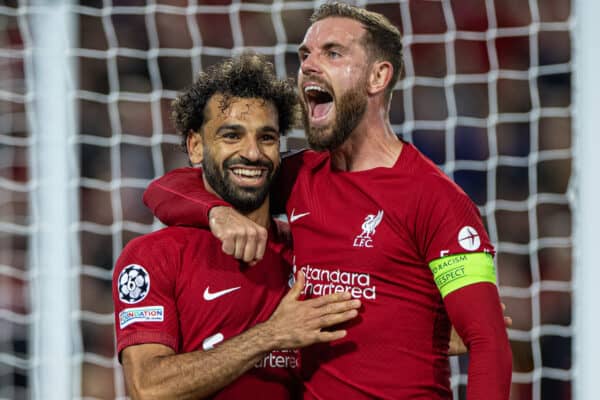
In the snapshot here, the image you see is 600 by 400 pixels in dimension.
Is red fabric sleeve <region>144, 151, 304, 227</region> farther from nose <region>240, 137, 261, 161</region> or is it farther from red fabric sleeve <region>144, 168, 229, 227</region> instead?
nose <region>240, 137, 261, 161</region>

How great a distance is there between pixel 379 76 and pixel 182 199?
2.01 ft

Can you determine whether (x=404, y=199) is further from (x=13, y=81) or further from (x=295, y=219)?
(x=13, y=81)

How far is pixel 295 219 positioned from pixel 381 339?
39 cm

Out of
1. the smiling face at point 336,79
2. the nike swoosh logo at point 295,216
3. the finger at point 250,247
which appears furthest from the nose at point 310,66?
the finger at point 250,247

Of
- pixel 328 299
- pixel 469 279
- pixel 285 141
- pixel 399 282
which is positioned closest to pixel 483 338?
pixel 469 279

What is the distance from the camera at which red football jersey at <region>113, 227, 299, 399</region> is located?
85.1 inches

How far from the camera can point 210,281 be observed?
221 centimetres

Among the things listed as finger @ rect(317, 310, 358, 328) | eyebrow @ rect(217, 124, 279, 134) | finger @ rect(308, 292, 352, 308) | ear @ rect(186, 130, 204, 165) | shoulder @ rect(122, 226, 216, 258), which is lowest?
finger @ rect(317, 310, 358, 328)

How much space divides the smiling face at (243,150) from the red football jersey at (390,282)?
27cm

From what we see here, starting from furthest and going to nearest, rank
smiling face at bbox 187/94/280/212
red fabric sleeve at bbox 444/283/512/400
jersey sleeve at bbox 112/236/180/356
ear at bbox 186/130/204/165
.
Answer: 1. ear at bbox 186/130/204/165
2. smiling face at bbox 187/94/280/212
3. jersey sleeve at bbox 112/236/180/356
4. red fabric sleeve at bbox 444/283/512/400

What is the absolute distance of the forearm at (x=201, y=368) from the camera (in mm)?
2029

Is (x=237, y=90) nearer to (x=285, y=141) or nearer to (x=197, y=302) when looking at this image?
(x=197, y=302)

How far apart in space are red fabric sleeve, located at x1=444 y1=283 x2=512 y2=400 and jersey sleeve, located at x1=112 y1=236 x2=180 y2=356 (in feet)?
2.34

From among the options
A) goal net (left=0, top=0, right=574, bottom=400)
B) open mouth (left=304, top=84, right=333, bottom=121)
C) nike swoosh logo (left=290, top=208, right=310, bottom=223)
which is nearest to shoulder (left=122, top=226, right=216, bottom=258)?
nike swoosh logo (left=290, top=208, right=310, bottom=223)
